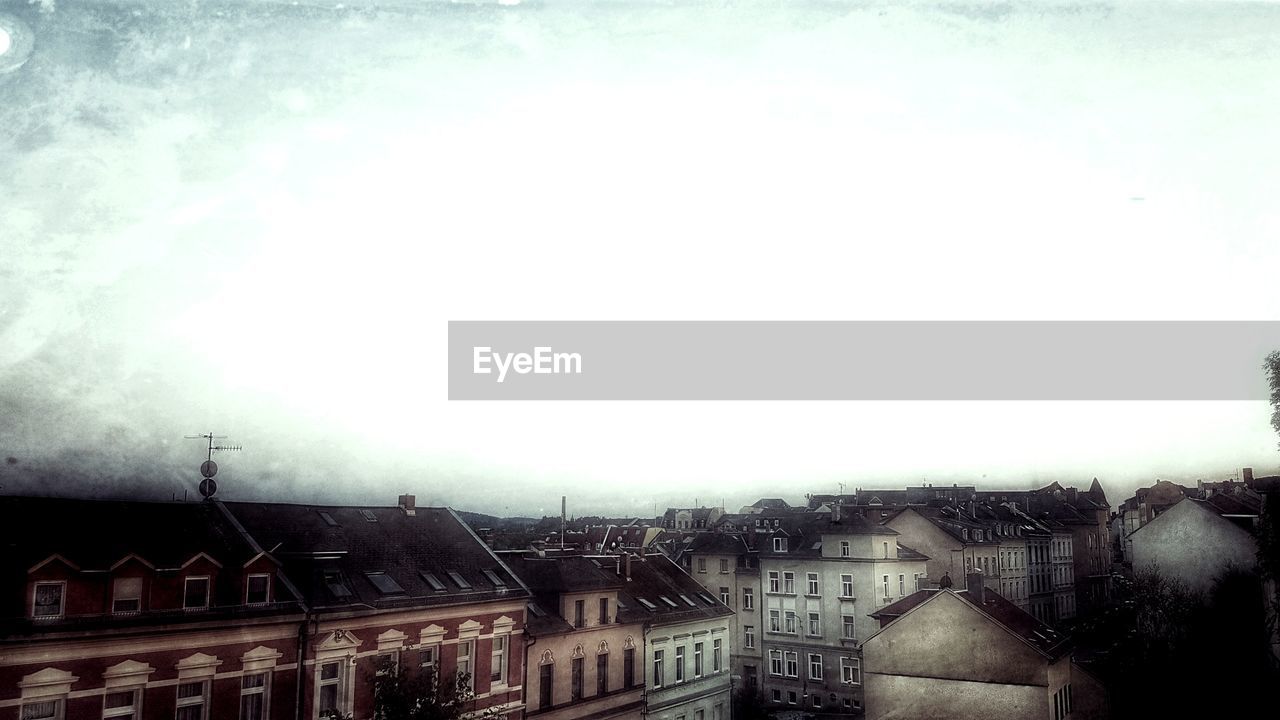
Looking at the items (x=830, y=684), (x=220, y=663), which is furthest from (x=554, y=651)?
(x=220, y=663)

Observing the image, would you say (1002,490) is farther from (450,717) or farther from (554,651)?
(450,717)

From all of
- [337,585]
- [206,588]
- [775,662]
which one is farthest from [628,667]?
[206,588]

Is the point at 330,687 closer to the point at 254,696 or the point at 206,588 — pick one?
the point at 254,696

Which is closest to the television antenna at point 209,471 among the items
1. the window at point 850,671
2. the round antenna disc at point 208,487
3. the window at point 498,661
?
the round antenna disc at point 208,487

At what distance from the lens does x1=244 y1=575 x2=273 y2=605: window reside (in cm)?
618

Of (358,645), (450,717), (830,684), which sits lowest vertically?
(830,684)

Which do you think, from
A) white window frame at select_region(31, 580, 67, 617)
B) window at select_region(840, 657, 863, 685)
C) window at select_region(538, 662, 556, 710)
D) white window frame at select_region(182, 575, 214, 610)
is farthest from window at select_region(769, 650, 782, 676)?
white window frame at select_region(31, 580, 67, 617)

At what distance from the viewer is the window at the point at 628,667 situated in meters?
9.91

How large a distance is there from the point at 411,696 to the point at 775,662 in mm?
5678

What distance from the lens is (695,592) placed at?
11.7 meters

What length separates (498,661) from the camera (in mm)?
8398

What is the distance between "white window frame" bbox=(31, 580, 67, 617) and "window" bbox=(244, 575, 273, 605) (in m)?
1.28

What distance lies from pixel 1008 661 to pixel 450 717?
5362 mm

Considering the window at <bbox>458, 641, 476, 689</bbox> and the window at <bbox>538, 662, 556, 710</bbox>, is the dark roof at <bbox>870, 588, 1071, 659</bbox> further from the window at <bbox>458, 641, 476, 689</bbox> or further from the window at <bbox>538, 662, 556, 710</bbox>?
the window at <bbox>458, 641, 476, 689</bbox>
